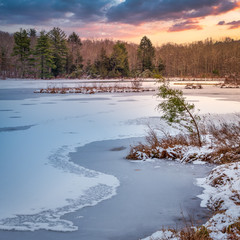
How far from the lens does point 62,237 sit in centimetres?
443

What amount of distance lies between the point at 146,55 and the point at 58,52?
27.0 m

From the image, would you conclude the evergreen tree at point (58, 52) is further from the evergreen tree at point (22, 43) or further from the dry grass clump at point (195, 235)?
the dry grass clump at point (195, 235)

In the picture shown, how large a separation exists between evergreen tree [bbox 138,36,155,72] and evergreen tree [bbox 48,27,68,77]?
23.8 metres

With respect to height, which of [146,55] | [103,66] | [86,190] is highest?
[146,55]

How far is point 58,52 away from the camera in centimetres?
7506

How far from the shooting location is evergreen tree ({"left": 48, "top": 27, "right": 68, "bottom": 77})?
70938 mm

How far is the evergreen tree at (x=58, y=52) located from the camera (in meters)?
70.9

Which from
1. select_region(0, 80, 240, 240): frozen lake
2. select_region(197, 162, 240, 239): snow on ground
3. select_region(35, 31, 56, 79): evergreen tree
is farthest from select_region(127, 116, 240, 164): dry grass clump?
select_region(35, 31, 56, 79): evergreen tree

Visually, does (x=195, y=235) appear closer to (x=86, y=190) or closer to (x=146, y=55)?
(x=86, y=190)

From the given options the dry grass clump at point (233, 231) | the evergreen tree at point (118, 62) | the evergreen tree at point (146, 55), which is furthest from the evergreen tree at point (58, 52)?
the dry grass clump at point (233, 231)

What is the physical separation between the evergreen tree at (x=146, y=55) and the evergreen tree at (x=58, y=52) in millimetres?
23785

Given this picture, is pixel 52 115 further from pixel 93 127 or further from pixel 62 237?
pixel 62 237

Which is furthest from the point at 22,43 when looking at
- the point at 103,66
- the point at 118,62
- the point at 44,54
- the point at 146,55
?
the point at 146,55

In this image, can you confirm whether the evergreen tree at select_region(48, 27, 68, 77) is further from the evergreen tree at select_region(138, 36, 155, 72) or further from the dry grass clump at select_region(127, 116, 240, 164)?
the dry grass clump at select_region(127, 116, 240, 164)
